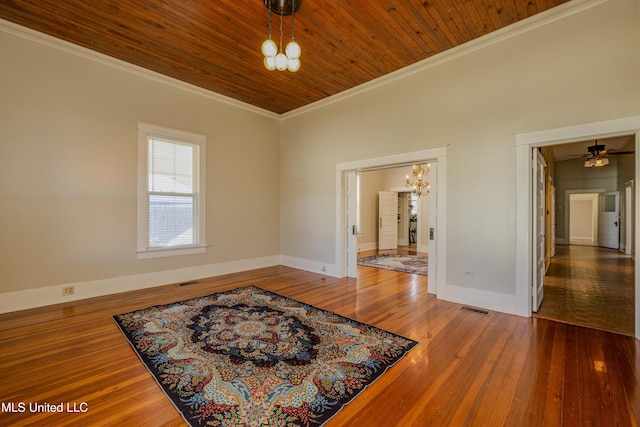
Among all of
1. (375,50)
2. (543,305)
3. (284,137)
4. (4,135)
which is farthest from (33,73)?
(543,305)

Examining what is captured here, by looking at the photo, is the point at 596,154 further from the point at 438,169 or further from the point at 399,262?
the point at 438,169

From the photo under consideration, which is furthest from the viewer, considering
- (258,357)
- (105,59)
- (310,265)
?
(310,265)

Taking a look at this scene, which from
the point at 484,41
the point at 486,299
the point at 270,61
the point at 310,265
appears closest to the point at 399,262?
the point at 310,265

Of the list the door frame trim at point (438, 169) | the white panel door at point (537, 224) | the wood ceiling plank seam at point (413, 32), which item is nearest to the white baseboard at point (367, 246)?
the door frame trim at point (438, 169)

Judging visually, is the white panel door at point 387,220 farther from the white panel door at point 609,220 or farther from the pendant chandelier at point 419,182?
the white panel door at point 609,220

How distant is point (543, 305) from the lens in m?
3.85

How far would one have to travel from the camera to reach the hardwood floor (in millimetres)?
1766

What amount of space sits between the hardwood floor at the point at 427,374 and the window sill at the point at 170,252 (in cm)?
106

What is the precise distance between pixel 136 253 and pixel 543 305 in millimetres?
6172

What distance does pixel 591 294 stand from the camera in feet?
14.3

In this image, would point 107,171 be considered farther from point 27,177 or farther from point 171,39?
point 171,39

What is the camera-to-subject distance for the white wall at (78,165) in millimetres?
3566

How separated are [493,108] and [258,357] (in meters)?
4.06

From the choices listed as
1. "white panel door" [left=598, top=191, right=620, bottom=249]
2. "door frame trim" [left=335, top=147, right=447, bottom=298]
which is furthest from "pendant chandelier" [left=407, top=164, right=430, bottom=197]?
"white panel door" [left=598, top=191, right=620, bottom=249]
